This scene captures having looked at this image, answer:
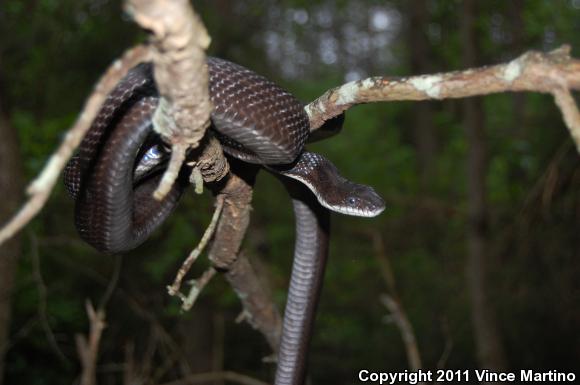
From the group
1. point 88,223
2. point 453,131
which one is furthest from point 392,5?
point 88,223

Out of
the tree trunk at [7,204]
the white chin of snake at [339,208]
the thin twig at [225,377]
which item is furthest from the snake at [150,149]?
the tree trunk at [7,204]

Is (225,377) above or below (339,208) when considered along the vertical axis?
below

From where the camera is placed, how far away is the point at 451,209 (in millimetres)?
7023

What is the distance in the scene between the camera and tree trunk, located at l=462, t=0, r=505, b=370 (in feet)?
19.6

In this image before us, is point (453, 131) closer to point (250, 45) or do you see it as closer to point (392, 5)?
point (392, 5)

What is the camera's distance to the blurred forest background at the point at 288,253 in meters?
5.32

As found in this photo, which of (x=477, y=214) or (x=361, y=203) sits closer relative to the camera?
(x=361, y=203)

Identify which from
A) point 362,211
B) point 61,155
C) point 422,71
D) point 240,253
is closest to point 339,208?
point 362,211

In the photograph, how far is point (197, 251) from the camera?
1.81m

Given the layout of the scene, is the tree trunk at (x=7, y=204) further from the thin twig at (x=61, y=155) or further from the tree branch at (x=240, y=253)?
the thin twig at (x=61, y=155)

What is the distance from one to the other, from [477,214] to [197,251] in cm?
482

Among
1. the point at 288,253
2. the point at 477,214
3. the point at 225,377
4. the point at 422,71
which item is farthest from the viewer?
the point at 422,71

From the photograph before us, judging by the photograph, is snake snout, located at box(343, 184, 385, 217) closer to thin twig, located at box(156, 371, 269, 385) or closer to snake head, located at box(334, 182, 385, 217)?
snake head, located at box(334, 182, 385, 217)

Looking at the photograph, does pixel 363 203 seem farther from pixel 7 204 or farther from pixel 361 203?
pixel 7 204
